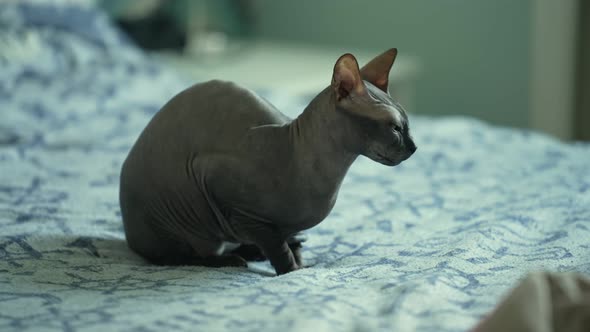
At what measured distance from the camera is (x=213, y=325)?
34.4 inches

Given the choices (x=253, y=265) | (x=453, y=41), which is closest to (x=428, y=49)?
(x=453, y=41)

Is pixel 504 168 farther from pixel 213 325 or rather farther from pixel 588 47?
pixel 588 47

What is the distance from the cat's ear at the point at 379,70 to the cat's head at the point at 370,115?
44 mm

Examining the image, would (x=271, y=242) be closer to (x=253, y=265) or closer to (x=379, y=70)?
(x=253, y=265)

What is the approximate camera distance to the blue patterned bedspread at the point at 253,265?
925mm

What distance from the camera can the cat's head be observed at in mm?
989

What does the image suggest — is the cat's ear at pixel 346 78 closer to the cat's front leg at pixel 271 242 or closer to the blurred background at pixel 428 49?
the cat's front leg at pixel 271 242

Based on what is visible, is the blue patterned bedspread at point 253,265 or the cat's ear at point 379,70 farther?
the cat's ear at point 379,70

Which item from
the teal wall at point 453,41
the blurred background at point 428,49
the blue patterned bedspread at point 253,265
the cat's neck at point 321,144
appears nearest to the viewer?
the blue patterned bedspread at point 253,265

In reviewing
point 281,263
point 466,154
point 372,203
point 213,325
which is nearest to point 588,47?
point 466,154

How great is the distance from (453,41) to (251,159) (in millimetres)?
1950

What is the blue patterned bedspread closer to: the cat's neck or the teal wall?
the cat's neck

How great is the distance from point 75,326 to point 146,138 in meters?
0.32

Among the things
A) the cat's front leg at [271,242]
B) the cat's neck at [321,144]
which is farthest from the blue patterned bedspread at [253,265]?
the cat's neck at [321,144]
